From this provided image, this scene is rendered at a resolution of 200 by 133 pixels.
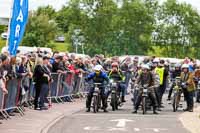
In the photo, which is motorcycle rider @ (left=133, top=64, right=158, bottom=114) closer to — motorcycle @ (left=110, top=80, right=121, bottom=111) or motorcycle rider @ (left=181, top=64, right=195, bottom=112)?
motorcycle @ (left=110, top=80, right=121, bottom=111)

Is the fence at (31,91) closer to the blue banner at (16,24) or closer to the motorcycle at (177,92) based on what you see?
the blue banner at (16,24)

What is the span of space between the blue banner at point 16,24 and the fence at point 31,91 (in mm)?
1006

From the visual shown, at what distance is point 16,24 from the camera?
20.8m

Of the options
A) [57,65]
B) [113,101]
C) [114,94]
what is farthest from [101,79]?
[57,65]

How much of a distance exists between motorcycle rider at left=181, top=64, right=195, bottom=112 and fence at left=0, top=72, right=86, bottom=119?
4.79 metres

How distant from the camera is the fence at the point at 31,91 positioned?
20.2m

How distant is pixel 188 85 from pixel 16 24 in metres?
8.50

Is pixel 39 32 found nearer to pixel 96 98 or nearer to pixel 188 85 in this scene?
pixel 188 85

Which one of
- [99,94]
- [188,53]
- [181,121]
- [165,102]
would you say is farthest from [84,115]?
[188,53]

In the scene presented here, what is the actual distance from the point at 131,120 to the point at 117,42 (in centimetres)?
5530

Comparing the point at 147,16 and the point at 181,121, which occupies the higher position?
the point at 147,16

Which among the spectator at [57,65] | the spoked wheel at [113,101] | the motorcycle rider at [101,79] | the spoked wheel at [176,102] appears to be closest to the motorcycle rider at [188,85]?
the spoked wheel at [176,102]

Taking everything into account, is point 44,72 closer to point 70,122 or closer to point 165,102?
point 70,122

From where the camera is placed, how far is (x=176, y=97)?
26625 millimetres
